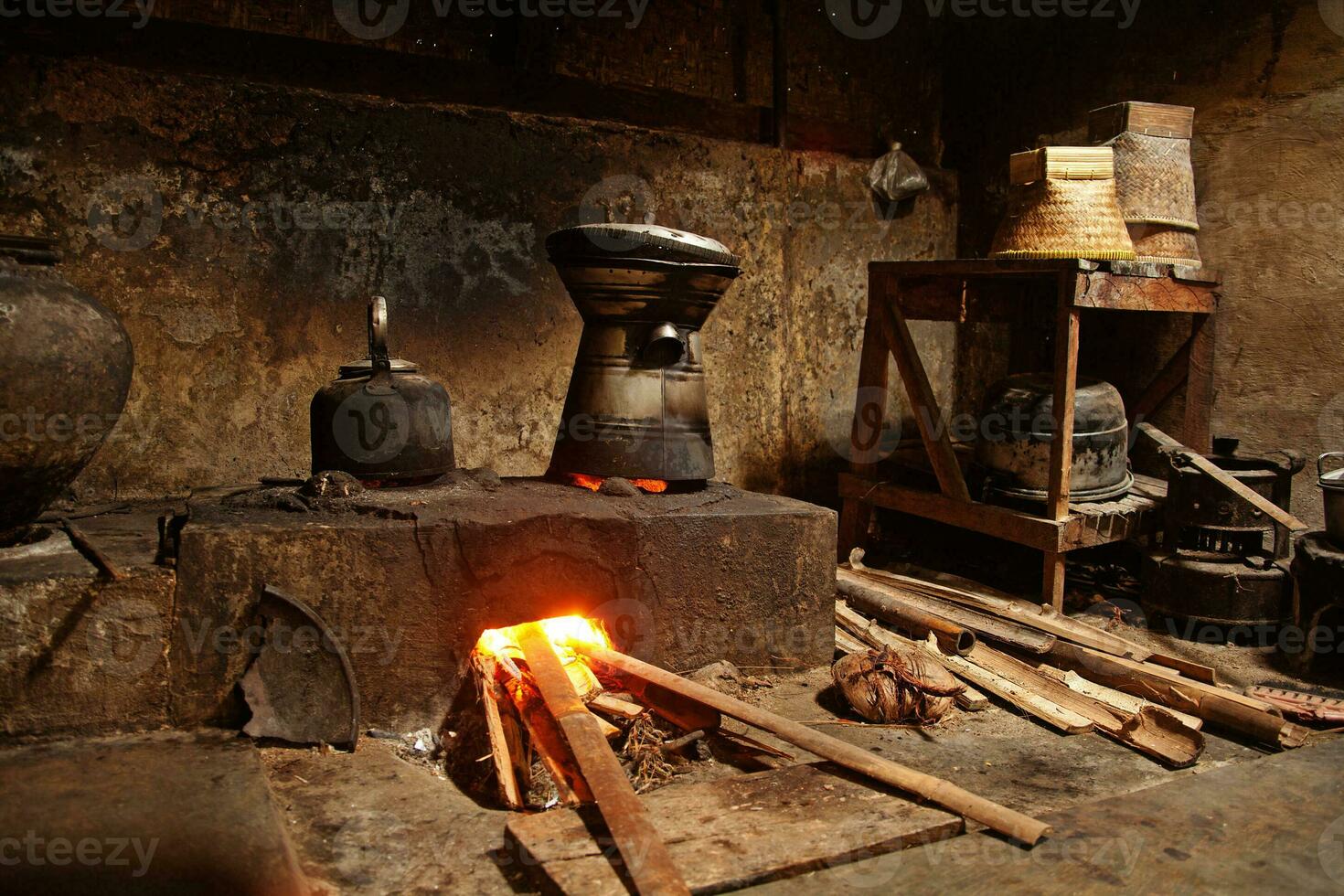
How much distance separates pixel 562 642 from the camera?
359 cm

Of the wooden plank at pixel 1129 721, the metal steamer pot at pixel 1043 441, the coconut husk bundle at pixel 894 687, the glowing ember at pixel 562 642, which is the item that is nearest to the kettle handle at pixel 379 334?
the glowing ember at pixel 562 642

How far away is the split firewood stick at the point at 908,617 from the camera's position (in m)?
3.93

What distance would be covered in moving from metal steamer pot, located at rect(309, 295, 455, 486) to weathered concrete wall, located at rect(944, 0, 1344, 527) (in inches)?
166

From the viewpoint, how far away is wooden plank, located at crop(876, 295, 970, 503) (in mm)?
4871

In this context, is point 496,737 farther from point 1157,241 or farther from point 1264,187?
point 1264,187

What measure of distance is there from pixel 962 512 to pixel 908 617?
0.91 m

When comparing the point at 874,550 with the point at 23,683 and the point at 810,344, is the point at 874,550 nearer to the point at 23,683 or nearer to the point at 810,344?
the point at 810,344

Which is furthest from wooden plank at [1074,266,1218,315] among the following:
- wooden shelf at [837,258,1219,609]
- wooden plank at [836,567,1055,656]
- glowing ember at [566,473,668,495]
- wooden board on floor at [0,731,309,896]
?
wooden board on floor at [0,731,309,896]

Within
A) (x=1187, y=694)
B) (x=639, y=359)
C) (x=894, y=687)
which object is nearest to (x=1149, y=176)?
(x=1187, y=694)

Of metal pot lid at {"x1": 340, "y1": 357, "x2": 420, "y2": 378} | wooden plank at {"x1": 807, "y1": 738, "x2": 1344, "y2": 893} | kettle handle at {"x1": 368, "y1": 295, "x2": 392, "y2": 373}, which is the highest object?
kettle handle at {"x1": 368, "y1": 295, "x2": 392, "y2": 373}

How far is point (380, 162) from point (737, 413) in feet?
7.94

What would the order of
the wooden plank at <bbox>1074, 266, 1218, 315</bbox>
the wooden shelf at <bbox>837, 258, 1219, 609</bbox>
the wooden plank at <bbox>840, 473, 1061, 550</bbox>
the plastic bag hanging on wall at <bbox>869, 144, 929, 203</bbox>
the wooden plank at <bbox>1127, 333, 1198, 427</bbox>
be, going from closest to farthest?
the wooden plank at <bbox>1074, 266, 1218, 315</bbox> → the wooden shelf at <bbox>837, 258, 1219, 609</bbox> → the wooden plank at <bbox>840, 473, 1061, 550</bbox> → the wooden plank at <bbox>1127, 333, 1198, 427</bbox> → the plastic bag hanging on wall at <bbox>869, 144, 929, 203</bbox>

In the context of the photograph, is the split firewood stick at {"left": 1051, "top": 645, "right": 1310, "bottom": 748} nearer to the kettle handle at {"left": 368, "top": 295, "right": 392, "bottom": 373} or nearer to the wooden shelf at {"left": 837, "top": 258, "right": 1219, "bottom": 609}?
the wooden shelf at {"left": 837, "top": 258, "right": 1219, "bottom": 609}

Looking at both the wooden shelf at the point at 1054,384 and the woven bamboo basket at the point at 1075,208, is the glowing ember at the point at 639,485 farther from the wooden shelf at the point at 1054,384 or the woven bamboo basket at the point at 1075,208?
the woven bamboo basket at the point at 1075,208
